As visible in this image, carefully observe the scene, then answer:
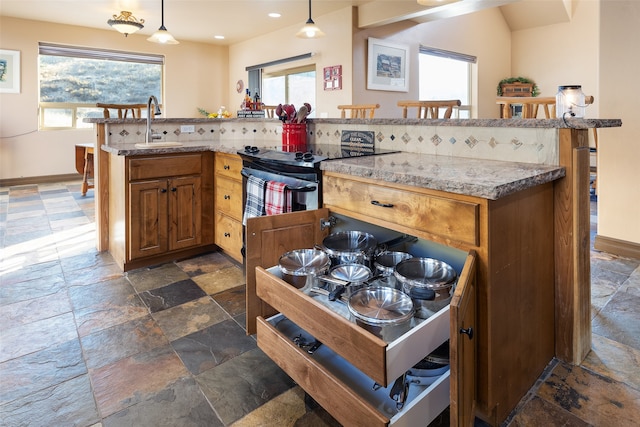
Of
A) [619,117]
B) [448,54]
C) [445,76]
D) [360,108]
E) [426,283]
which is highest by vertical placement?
[448,54]

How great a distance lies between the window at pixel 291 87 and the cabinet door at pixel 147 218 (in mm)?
3812

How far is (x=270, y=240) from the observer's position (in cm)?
163

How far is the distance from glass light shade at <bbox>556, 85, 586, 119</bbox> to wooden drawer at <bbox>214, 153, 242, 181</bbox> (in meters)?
1.78

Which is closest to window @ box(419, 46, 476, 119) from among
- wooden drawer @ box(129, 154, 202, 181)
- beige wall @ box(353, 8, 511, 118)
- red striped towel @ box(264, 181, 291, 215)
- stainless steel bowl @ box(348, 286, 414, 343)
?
beige wall @ box(353, 8, 511, 118)

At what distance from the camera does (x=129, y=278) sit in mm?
2588

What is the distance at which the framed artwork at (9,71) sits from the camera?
6.03 metres

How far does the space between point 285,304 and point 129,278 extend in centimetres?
169

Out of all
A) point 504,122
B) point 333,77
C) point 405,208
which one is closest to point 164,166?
point 405,208

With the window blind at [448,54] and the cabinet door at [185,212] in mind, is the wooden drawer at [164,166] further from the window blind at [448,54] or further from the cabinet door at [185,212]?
the window blind at [448,54]

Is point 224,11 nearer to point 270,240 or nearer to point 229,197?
point 229,197

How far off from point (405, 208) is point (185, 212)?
1.96 meters

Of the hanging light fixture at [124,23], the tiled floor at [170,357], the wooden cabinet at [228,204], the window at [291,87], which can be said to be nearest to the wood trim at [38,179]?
the hanging light fixture at [124,23]

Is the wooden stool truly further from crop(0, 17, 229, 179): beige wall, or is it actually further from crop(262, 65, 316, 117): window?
crop(262, 65, 316, 117): window

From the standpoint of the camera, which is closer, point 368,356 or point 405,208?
point 368,356
